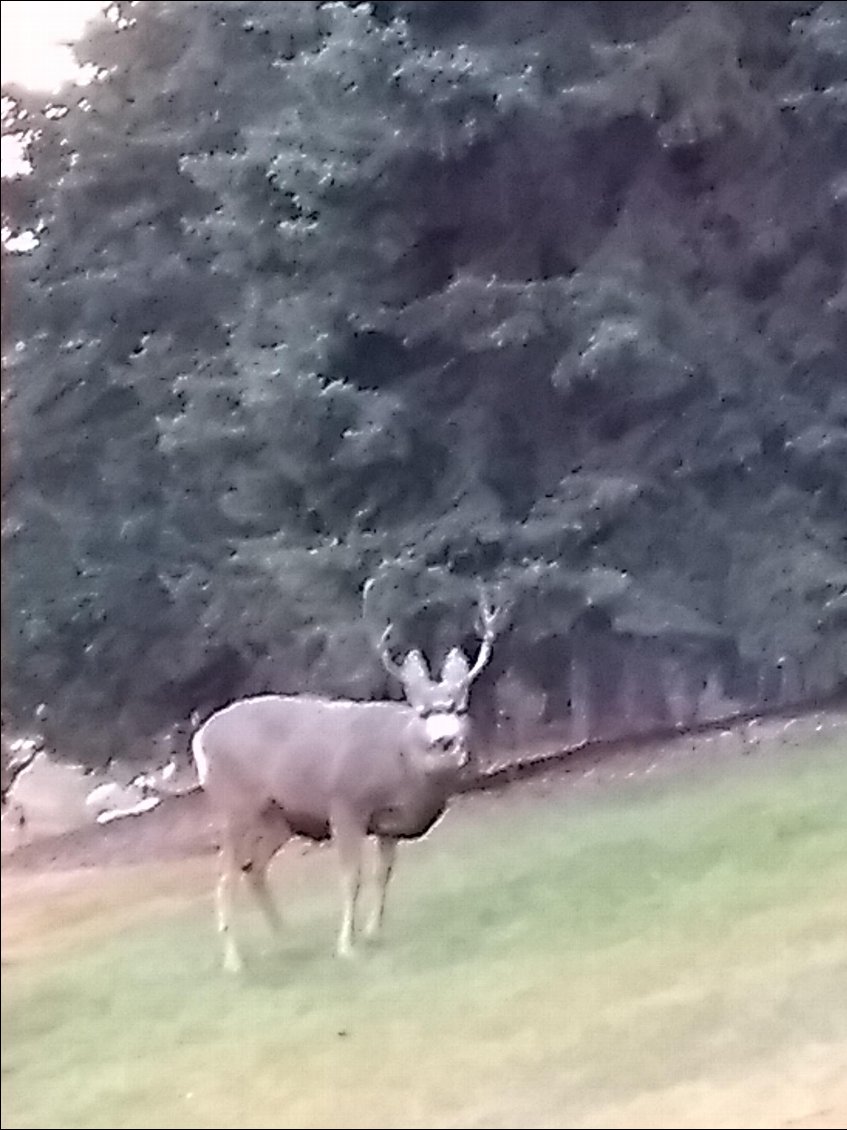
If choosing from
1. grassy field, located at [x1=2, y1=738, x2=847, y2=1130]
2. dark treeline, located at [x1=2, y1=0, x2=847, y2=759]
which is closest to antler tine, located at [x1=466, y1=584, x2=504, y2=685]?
dark treeline, located at [x1=2, y1=0, x2=847, y2=759]

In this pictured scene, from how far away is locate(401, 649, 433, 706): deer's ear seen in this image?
1.13m

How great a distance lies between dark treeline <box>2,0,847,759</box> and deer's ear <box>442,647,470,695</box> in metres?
0.02

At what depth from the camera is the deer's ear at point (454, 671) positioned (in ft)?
3.73

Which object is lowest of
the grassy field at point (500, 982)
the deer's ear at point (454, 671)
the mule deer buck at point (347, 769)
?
the grassy field at point (500, 982)

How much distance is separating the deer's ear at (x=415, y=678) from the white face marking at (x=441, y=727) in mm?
19

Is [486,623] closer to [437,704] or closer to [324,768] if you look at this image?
[437,704]

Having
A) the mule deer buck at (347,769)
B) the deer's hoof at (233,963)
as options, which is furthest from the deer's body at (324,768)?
the deer's hoof at (233,963)

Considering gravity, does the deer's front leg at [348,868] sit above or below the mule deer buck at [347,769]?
below

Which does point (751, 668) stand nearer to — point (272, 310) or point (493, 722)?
point (493, 722)

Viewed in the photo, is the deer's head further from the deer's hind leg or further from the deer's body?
the deer's hind leg

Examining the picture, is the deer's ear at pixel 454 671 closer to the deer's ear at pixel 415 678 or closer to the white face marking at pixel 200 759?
the deer's ear at pixel 415 678

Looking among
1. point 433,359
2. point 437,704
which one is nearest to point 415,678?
point 437,704

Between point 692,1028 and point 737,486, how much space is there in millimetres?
478

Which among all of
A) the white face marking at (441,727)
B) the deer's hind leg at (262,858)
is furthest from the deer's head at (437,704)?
the deer's hind leg at (262,858)
